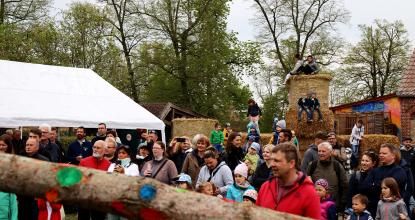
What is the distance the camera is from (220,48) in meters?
34.1

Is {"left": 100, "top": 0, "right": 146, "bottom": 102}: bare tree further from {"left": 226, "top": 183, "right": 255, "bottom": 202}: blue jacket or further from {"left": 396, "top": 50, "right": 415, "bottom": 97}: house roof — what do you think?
{"left": 226, "top": 183, "right": 255, "bottom": 202}: blue jacket

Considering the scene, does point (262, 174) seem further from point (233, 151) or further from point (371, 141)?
point (371, 141)

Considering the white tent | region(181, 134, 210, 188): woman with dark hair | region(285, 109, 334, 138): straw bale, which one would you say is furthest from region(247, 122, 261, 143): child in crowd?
region(285, 109, 334, 138): straw bale

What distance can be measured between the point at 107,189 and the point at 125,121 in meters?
11.4

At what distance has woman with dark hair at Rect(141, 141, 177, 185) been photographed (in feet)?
24.6

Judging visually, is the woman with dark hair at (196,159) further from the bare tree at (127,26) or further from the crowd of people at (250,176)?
the bare tree at (127,26)

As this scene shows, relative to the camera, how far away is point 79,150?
10680mm

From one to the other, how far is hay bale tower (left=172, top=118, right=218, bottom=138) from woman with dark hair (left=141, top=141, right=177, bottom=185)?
16261 millimetres

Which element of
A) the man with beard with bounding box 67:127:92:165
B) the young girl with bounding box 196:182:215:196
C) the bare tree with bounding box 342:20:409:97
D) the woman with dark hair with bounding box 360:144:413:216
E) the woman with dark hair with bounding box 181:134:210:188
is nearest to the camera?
the young girl with bounding box 196:182:215:196

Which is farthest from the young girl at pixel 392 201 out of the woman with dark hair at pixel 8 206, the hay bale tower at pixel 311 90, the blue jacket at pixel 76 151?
the hay bale tower at pixel 311 90

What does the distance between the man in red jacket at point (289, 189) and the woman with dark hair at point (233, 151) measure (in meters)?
4.54

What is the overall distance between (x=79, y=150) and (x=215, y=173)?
4.30 metres

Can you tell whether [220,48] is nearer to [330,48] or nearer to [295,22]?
[295,22]

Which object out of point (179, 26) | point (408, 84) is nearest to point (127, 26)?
point (179, 26)
